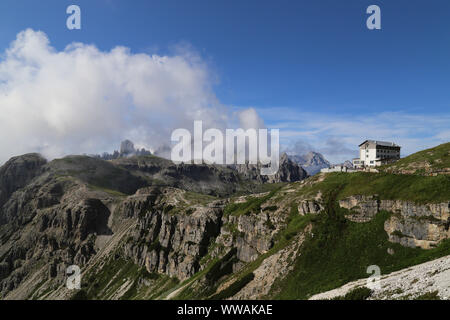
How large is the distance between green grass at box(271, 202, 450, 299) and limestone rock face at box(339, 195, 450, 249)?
1.98 m

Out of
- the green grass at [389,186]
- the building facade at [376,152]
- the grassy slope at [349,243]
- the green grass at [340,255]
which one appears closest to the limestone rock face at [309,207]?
the grassy slope at [349,243]

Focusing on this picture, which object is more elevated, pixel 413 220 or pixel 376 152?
pixel 376 152

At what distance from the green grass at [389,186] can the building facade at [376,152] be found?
40664 millimetres

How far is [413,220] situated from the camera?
76.3m

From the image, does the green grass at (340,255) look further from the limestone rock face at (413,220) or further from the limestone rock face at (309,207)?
the limestone rock face at (309,207)

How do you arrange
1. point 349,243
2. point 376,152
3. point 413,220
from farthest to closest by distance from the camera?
point 376,152
point 349,243
point 413,220

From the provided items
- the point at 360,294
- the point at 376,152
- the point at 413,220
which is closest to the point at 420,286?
the point at 360,294

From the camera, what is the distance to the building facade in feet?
496

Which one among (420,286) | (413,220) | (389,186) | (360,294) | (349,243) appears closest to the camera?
(420,286)

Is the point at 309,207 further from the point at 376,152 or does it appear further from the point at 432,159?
the point at 376,152

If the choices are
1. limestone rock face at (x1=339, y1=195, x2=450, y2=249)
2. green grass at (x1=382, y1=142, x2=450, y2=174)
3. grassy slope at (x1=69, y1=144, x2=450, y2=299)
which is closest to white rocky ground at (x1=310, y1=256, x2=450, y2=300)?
grassy slope at (x1=69, y1=144, x2=450, y2=299)

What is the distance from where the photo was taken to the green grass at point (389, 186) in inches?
3076

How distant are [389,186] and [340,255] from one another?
30.5 metres
